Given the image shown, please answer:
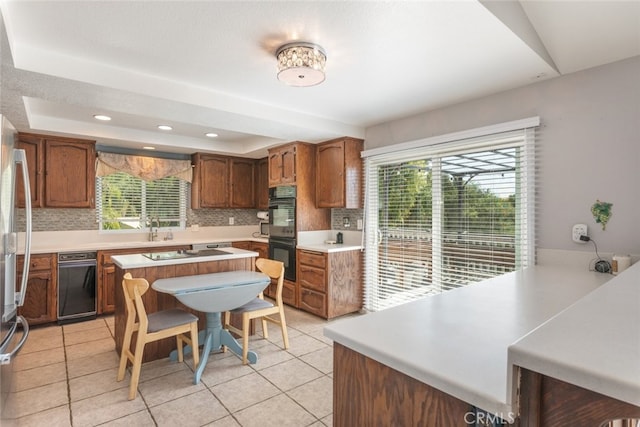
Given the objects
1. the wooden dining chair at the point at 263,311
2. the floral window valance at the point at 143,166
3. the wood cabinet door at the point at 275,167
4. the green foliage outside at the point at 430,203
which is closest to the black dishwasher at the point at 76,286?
the floral window valance at the point at 143,166

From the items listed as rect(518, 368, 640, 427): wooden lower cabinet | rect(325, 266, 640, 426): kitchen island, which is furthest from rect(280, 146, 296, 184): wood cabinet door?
rect(518, 368, 640, 427): wooden lower cabinet

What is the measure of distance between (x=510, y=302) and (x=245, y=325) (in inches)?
81.8

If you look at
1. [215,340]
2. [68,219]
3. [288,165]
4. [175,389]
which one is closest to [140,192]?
[68,219]

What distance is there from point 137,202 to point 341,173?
10.5 ft

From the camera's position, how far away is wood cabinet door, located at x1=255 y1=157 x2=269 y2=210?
224 inches

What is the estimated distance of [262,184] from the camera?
5.77 meters

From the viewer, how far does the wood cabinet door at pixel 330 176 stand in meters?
4.14

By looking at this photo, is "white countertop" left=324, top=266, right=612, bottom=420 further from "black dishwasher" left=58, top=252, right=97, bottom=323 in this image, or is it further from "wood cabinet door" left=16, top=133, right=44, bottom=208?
"wood cabinet door" left=16, top=133, right=44, bottom=208

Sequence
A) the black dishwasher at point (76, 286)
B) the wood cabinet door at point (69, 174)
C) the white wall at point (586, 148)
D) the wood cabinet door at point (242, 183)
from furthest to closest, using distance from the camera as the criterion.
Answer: the wood cabinet door at point (242, 183)
the wood cabinet door at point (69, 174)
the black dishwasher at point (76, 286)
the white wall at point (586, 148)

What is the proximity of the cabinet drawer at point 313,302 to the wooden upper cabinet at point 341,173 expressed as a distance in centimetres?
113

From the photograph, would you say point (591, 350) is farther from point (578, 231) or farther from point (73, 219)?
point (73, 219)

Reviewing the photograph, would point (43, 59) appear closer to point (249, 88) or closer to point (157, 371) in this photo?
point (249, 88)

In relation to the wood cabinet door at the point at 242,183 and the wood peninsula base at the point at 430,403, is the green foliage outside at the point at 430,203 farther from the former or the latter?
the wood cabinet door at the point at 242,183

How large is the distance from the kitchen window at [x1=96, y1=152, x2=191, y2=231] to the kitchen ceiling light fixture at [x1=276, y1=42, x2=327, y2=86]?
11.9ft
